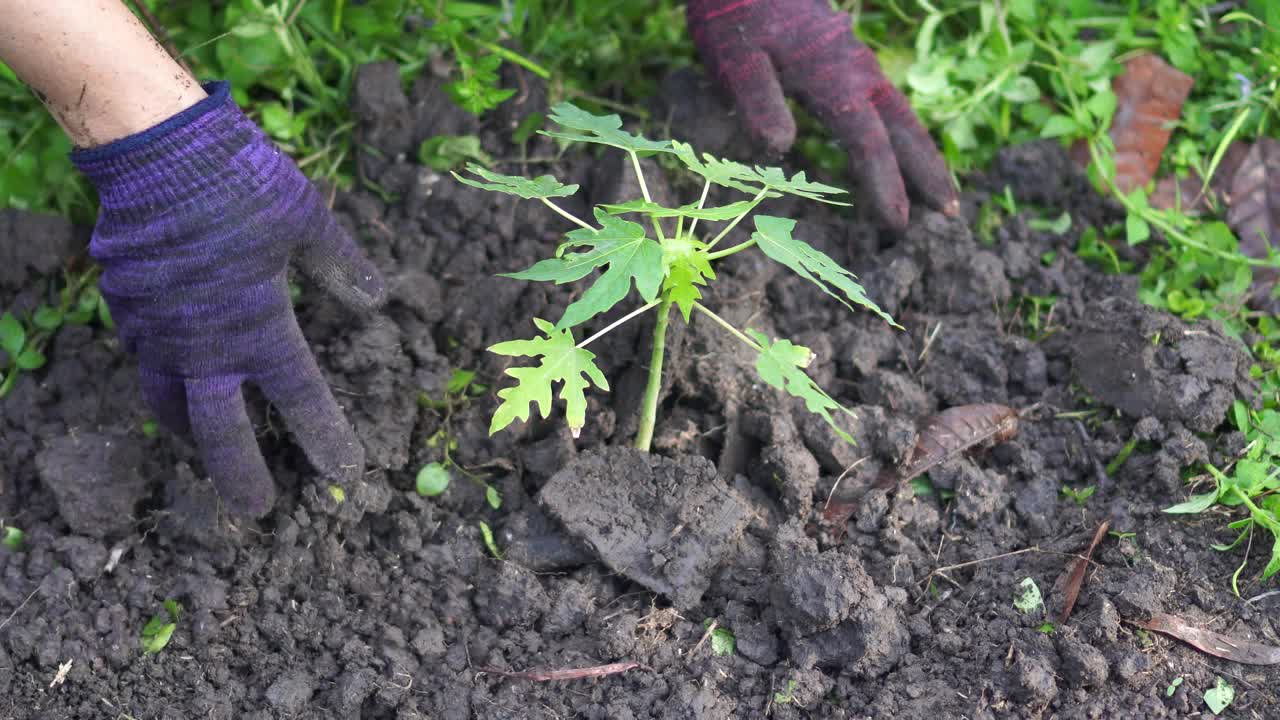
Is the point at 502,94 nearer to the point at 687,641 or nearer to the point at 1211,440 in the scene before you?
the point at 687,641

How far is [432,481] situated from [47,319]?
103 centimetres

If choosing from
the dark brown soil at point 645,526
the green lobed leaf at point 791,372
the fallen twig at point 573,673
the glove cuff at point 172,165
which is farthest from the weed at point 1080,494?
the glove cuff at point 172,165

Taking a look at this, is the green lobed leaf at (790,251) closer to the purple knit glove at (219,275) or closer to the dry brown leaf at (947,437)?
the dry brown leaf at (947,437)

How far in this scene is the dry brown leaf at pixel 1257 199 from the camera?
2906mm

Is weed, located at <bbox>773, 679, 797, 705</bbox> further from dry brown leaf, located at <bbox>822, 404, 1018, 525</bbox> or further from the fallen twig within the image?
dry brown leaf, located at <bbox>822, 404, 1018, 525</bbox>

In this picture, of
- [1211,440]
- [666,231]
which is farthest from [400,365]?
[1211,440]

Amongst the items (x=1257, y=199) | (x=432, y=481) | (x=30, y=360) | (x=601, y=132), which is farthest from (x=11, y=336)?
(x=1257, y=199)

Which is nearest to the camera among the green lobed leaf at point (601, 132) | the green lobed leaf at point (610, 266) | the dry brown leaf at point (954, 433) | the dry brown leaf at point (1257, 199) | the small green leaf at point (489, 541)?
the green lobed leaf at point (610, 266)

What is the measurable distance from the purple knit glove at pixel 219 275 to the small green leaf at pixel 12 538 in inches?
15.1

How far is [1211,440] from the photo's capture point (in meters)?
2.39

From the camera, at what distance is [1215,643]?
6.70ft

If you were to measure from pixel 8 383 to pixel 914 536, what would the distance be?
2014 mm

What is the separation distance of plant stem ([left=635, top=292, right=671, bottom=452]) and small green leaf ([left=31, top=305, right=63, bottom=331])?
4.55 feet

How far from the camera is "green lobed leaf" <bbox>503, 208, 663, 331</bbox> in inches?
70.1
